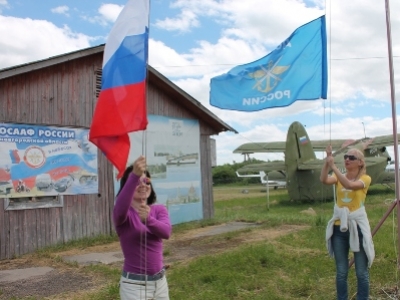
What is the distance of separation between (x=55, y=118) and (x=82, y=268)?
3820mm

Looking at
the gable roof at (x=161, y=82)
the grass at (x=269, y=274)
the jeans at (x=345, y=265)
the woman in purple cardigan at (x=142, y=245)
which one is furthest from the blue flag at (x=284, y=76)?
the gable roof at (x=161, y=82)

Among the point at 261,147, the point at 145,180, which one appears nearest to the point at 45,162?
the point at 145,180

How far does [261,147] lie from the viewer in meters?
32.1

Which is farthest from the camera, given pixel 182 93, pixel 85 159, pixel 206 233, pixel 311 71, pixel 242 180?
pixel 242 180

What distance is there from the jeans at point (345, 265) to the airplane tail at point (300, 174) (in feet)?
60.2

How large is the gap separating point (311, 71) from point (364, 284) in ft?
9.35

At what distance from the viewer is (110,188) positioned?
38.9 ft

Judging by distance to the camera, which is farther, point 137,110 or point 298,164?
point 298,164

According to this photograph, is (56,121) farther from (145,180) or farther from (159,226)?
(159,226)

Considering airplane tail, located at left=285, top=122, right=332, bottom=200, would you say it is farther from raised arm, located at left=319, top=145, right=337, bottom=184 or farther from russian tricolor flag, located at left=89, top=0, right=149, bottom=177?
russian tricolor flag, located at left=89, top=0, right=149, bottom=177

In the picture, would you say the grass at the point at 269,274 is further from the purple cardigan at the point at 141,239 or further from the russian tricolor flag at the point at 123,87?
the russian tricolor flag at the point at 123,87

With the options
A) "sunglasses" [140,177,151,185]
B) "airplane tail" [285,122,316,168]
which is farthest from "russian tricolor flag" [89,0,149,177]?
"airplane tail" [285,122,316,168]

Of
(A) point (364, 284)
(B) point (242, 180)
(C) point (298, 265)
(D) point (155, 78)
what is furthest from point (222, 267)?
(B) point (242, 180)

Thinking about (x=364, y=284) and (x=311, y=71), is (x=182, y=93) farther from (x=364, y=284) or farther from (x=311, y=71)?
(x=364, y=284)
